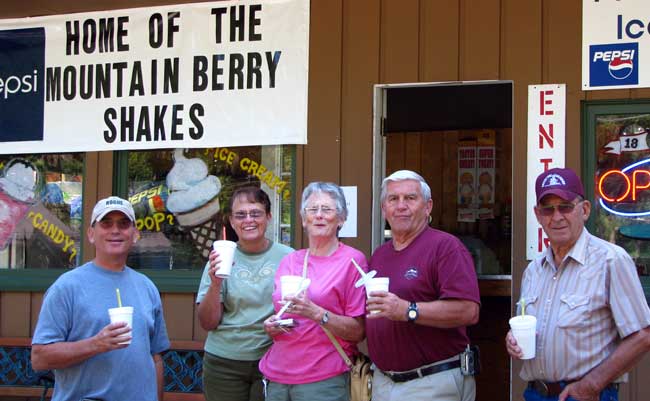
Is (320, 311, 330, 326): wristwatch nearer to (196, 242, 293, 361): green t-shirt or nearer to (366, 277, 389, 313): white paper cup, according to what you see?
(366, 277, 389, 313): white paper cup

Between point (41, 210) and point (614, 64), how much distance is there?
13.7 ft

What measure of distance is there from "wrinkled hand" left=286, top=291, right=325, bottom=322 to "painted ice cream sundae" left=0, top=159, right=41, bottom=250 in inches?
129

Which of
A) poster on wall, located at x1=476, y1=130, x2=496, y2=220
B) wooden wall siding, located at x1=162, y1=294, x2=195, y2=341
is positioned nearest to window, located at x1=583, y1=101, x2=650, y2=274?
wooden wall siding, located at x1=162, y1=294, x2=195, y2=341

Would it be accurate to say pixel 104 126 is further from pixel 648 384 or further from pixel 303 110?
pixel 648 384

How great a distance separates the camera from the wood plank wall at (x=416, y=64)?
4719mm

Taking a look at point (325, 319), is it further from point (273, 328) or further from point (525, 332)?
point (525, 332)

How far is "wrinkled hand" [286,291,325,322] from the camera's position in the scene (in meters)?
3.35

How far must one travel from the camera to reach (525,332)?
323 centimetres

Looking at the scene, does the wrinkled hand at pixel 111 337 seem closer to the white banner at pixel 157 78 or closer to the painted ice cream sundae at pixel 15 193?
the white banner at pixel 157 78

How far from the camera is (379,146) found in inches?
201

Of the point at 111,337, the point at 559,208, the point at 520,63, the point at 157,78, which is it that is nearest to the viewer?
the point at 111,337

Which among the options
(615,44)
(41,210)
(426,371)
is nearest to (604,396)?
(426,371)

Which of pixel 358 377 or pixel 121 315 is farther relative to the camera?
pixel 358 377

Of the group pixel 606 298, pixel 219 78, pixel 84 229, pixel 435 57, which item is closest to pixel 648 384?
pixel 606 298
